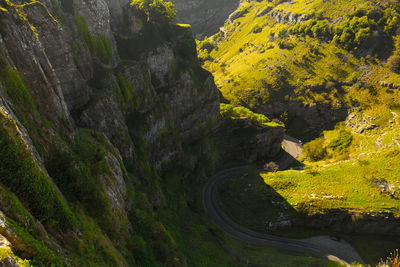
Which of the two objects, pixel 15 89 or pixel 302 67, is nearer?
pixel 15 89

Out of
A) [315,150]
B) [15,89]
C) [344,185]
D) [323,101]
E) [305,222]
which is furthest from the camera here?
[323,101]

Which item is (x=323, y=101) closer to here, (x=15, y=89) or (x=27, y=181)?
(x=15, y=89)

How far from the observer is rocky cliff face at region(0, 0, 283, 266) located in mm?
15352

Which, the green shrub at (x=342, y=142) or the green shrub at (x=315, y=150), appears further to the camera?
the green shrub at (x=315, y=150)

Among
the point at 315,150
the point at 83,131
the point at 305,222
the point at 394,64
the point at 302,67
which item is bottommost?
the point at 315,150

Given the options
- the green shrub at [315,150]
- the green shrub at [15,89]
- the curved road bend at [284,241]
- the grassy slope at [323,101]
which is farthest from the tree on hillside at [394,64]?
the green shrub at [15,89]

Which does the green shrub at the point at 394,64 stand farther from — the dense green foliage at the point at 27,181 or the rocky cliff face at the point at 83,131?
Answer: the dense green foliage at the point at 27,181

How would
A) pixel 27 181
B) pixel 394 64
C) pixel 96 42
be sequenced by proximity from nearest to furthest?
pixel 27 181
pixel 96 42
pixel 394 64

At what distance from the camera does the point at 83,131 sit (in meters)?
33.2

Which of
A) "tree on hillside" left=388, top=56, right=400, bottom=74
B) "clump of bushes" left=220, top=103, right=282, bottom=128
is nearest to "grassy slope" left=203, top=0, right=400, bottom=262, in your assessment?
"tree on hillside" left=388, top=56, right=400, bottom=74

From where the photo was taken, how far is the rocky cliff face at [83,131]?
1535 centimetres

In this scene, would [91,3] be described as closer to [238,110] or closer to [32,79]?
[32,79]

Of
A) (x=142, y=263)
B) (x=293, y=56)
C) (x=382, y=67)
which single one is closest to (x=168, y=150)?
(x=142, y=263)

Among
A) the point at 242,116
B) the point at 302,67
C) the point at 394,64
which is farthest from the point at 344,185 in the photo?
the point at 302,67
